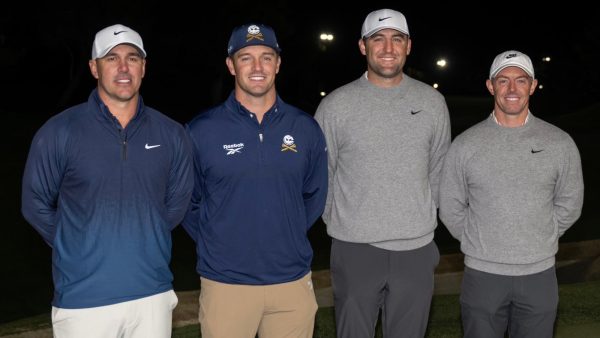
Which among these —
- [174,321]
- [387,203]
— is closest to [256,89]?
[387,203]

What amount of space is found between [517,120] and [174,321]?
14.1 ft

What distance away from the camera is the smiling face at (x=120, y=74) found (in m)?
4.82

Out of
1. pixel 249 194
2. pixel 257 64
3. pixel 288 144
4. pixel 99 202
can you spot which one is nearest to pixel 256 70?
pixel 257 64

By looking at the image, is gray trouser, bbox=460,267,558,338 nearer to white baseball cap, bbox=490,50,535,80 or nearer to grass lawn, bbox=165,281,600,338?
white baseball cap, bbox=490,50,535,80

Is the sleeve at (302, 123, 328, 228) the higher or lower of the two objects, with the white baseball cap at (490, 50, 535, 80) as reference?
lower

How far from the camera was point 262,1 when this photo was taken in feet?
145

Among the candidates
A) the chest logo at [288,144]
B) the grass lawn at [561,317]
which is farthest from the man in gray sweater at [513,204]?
the grass lawn at [561,317]

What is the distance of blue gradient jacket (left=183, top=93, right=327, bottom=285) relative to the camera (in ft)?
17.1

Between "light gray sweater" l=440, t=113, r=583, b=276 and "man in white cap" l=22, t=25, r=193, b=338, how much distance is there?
2.16 meters

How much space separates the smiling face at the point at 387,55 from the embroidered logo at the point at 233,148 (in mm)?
1183

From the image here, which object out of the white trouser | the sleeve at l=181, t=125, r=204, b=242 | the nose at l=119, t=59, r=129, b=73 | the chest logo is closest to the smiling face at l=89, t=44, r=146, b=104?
the nose at l=119, t=59, r=129, b=73

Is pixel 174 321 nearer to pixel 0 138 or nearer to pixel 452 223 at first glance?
pixel 452 223

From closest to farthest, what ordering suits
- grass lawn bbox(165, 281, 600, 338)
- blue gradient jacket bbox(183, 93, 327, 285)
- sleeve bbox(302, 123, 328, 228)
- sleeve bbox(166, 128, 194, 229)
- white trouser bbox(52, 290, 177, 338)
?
white trouser bbox(52, 290, 177, 338) → sleeve bbox(166, 128, 194, 229) → blue gradient jacket bbox(183, 93, 327, 285) → sleeve bbox(302, 123, 328, 228) → grass lawn bbox(165, 281, 600, 338)

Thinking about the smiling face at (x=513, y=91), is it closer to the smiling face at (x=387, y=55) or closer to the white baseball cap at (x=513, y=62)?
the white baseball cap at (x=513, y=62)
